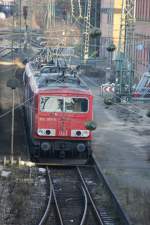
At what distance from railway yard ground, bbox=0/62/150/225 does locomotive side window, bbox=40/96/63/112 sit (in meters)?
1.86

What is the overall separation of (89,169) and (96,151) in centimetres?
285

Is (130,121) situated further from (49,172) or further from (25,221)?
(25,221)

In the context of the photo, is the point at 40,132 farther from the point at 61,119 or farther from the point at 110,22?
the point at 110,22

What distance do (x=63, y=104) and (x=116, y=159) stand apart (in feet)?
10.2

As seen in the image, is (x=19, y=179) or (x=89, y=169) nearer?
(x=19, y=179)

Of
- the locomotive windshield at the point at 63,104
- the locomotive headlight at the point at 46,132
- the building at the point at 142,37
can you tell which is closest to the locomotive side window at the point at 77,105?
the locomotive windshield at the point at 63,104

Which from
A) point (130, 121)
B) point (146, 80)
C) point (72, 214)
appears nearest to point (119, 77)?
point (146, 80)

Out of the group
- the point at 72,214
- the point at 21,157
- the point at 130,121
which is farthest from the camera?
the point at 130,121

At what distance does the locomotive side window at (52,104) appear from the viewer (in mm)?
18469

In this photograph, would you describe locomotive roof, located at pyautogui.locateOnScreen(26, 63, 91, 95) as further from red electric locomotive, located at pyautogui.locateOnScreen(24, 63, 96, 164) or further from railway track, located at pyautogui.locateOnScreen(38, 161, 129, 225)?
railway track, located at pyautogui.locateOnScreen(38, 161, 129, 225)

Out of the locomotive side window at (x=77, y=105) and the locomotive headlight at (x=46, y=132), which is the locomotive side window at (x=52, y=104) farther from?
the locomotive headlight at (x=46, y=132)

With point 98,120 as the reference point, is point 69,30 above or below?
above

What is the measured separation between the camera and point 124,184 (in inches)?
655

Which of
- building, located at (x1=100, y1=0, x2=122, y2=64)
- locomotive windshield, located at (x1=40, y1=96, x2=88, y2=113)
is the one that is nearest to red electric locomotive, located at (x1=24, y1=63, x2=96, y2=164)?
locomotive windshield, located at (x1=40, y1=96, x2=88, y2=113)
